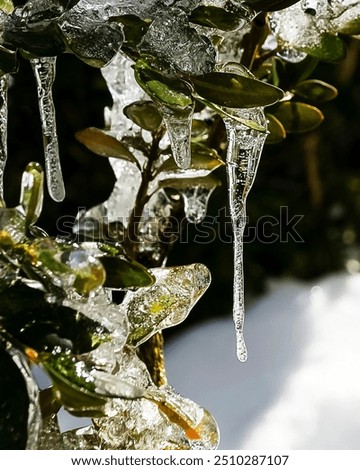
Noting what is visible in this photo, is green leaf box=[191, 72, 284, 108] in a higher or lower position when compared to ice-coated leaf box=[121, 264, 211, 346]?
higher

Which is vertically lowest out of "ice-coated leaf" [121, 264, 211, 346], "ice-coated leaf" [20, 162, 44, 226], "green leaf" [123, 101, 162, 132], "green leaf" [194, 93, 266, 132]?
"ice-coated leaf" [121, 264, 211, 346]

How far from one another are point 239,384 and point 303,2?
1.56 feet

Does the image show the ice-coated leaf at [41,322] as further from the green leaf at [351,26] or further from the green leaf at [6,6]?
the green leaf at [351,26]

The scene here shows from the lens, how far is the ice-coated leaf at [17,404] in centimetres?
37

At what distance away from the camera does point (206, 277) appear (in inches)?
20.2

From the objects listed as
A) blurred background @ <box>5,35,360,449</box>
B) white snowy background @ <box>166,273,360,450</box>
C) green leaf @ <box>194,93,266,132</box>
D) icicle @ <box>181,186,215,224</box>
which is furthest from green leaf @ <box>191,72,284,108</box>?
blurred background @ <box>5,35,360,449</box>

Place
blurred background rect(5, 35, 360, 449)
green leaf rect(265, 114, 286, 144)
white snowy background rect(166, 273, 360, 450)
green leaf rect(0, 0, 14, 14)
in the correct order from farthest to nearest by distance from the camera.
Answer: blurred background rect(5, 35, 360, 449) → white snowy background rect(166, 273, 360, 450) → green leaf rect(265, 114, 286, 144) → green leaf rect(0, 0, 14, 14)

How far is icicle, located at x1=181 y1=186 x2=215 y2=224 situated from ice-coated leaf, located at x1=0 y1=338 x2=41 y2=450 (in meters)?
0.31

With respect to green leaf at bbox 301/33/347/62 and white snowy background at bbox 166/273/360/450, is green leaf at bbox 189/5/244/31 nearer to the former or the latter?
green leaf at bbox 301/33/347/62

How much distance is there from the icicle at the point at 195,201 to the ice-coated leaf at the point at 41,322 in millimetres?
298

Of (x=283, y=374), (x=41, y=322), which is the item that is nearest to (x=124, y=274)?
(x=41, y=322)

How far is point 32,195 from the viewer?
1.33ft

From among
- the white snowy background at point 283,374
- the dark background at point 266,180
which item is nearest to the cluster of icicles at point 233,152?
the white snowy background at point 283,374

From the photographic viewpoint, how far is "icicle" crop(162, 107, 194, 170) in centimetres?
44
